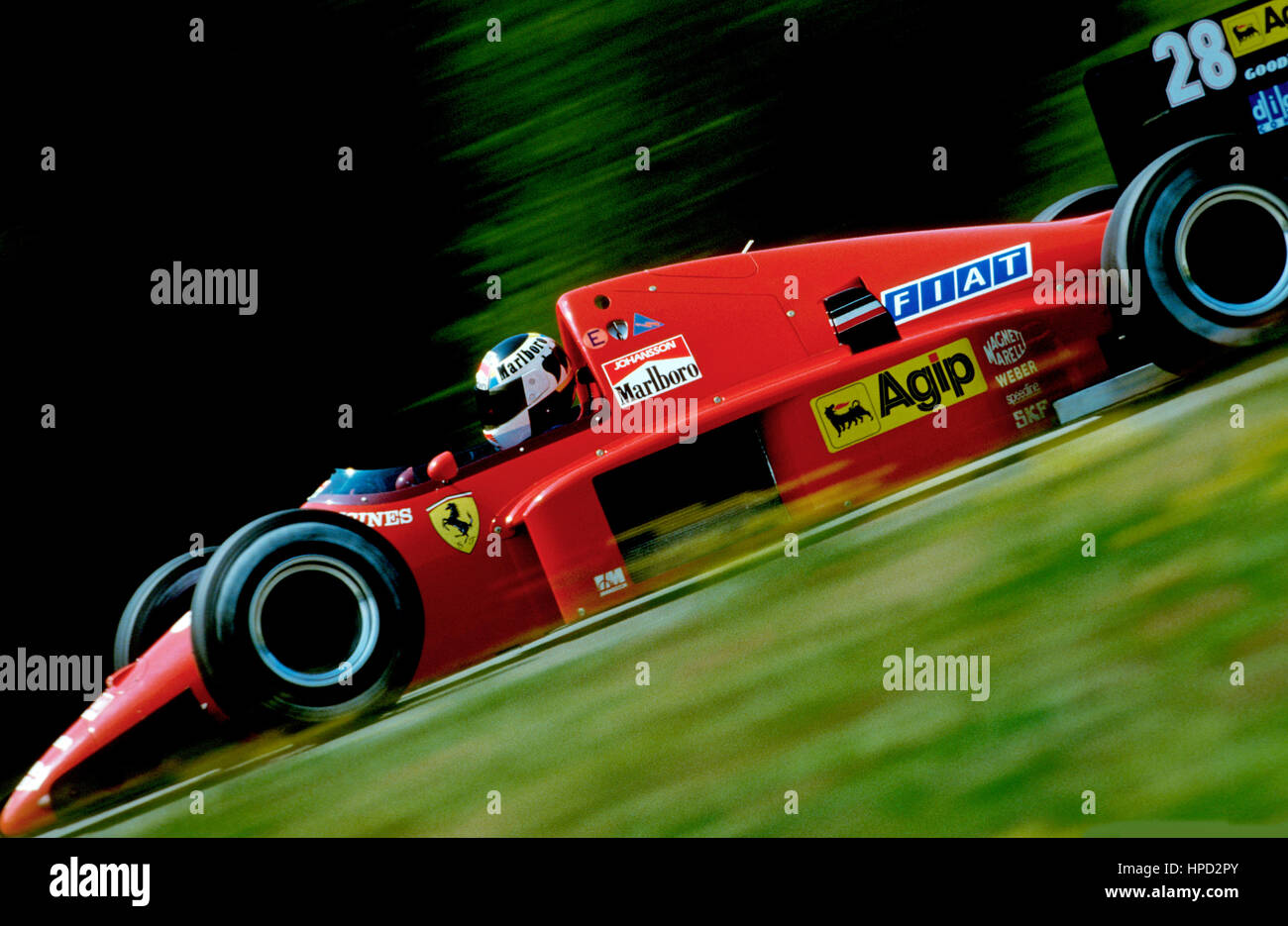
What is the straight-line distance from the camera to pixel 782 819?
12.5 ft

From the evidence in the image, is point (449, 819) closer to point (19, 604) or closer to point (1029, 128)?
point (19, 604)

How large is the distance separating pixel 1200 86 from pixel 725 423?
218cm

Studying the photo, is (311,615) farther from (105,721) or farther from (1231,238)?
(1231,238)

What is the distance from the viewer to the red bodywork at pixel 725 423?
15.6ft

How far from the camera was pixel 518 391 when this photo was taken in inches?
196

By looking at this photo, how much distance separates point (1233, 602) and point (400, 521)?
2611mm

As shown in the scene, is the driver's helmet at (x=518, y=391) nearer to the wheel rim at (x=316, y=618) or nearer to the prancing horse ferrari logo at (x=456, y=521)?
the prancing horse ferrari logo at (x=456, y=521)

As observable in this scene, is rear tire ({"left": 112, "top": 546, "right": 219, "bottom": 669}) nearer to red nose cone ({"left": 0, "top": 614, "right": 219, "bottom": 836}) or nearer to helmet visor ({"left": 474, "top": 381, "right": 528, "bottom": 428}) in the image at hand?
red nose cone ({"left": 0, "top": 614, "right": 219, "bottom": 836})

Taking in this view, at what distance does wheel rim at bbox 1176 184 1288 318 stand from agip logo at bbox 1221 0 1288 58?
1.92 ft

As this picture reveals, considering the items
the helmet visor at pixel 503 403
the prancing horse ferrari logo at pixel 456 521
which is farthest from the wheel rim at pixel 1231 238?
the prancing horse ferrari logo at pixel 456 521

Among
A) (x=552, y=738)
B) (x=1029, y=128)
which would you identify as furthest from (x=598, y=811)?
(x=1029, y=128)

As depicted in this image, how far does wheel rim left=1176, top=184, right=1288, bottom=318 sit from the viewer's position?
4961 mm

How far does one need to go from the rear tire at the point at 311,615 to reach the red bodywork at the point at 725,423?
0.48 ft

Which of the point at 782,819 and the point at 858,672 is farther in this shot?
the point at 858,672
